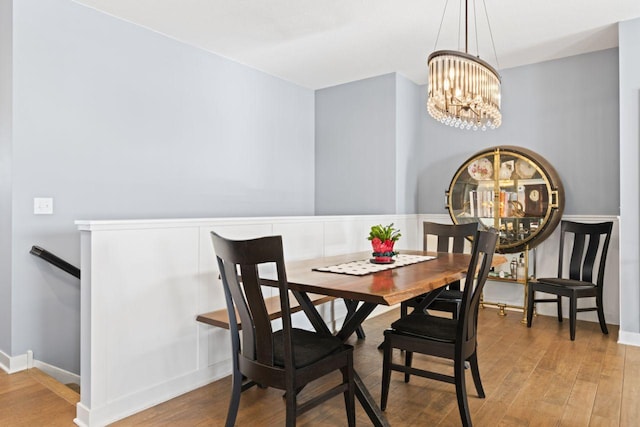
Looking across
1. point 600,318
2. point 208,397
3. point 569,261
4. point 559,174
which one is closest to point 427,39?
point 559,174

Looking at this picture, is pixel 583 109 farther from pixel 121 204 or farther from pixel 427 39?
pixel 121 204

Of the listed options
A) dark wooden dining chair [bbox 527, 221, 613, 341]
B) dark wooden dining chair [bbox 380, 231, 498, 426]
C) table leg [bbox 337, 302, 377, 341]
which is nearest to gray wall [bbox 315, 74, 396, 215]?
dark wooden dining chair [bbox 527, 221, 613, 341]

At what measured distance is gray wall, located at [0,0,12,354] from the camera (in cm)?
288

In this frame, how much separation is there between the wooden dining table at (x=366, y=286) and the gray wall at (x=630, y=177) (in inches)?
69.5

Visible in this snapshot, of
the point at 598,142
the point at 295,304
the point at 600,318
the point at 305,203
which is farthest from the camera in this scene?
the point at 305,203

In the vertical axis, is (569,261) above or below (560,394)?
above

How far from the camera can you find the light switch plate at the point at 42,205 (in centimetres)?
293

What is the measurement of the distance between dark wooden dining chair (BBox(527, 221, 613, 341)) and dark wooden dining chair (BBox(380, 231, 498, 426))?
1727 millimetres

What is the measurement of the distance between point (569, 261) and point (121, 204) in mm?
4171

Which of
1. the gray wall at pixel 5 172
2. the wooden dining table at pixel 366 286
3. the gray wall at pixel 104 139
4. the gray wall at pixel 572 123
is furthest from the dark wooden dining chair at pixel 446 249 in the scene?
the gray wall at pixel 5 172

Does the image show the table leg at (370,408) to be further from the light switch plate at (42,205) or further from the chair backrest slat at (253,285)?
the light switch plate at (42,205)

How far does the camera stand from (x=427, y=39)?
12.4ft

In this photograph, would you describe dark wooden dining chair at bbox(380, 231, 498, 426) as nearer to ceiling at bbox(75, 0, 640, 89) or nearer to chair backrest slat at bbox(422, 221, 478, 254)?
chair backrest slat at bbox(422, 221, 478, 254)

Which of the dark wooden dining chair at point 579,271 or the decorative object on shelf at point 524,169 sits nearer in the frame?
the dark wooden dining chair at point 579,271
